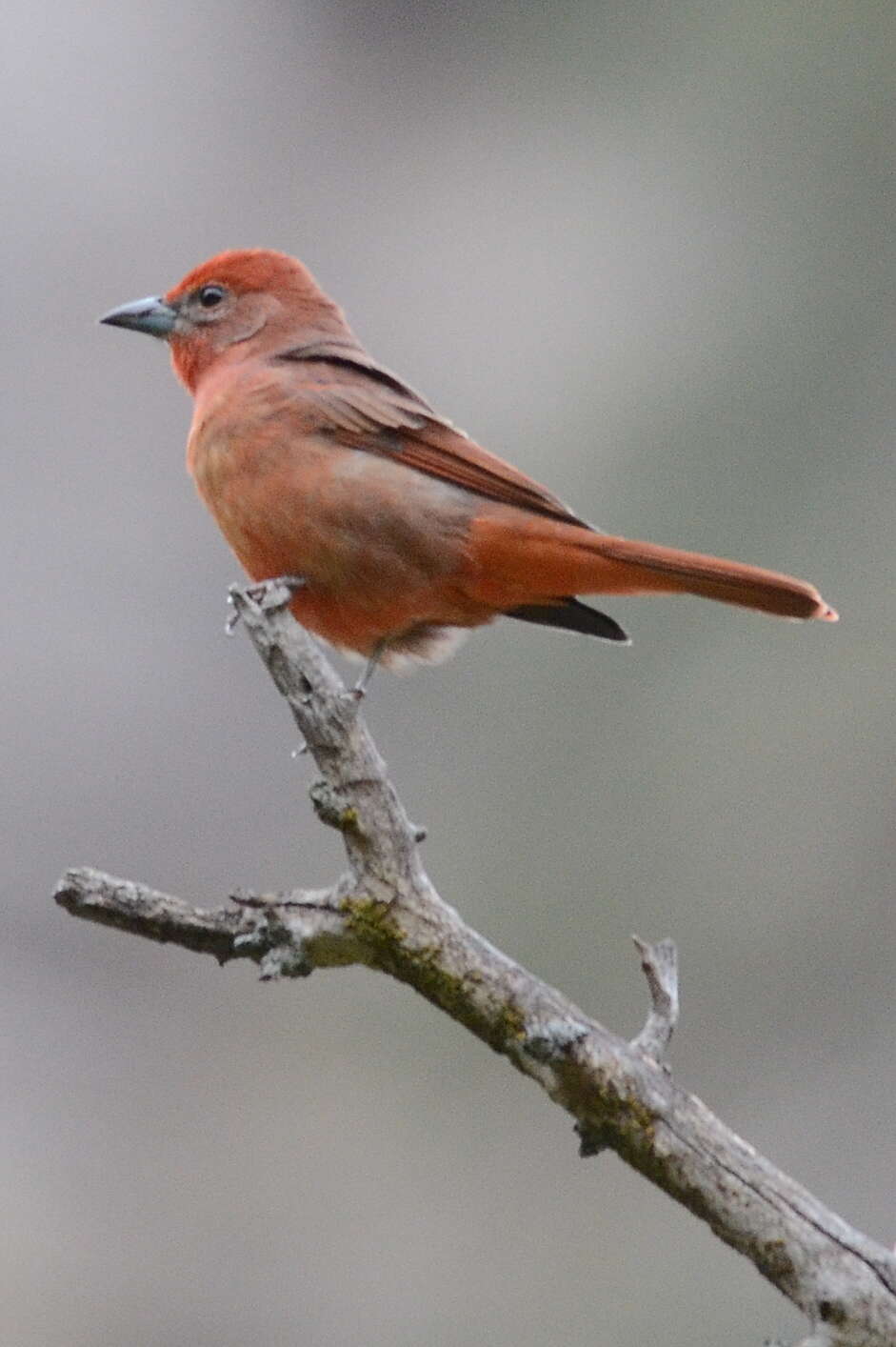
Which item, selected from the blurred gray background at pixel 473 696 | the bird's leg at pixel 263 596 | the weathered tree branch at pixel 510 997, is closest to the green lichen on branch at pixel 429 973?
the weathered tree branch at pixel 510 997

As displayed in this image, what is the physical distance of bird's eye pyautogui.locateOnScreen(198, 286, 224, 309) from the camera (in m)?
5.18

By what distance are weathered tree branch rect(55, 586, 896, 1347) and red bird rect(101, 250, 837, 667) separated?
997 mm

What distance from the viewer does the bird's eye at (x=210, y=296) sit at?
5.18 m

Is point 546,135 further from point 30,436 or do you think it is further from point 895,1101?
point 895,1101

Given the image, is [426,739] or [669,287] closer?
[426,739]

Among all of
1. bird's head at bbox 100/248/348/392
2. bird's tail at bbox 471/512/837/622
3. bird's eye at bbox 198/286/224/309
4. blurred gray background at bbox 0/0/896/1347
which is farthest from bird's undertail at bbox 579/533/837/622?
blurred gray background at bbox 0/0/896/1347

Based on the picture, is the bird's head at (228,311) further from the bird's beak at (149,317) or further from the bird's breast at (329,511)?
the bird's breast at (329,511)

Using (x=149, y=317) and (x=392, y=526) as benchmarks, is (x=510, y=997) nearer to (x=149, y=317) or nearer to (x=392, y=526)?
(x=392, y=526)

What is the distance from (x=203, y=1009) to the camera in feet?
26.9

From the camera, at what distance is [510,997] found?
3.08 m

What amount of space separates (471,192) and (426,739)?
3486 mm

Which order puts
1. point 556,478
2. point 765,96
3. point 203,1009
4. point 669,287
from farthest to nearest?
1. point 765,96
2. point 669,287
3. point 556,478
4. point 203,1009

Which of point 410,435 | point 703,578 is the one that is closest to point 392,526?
point 410,435

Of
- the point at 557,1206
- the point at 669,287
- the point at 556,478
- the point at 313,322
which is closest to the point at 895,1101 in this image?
the point at 557,1206
